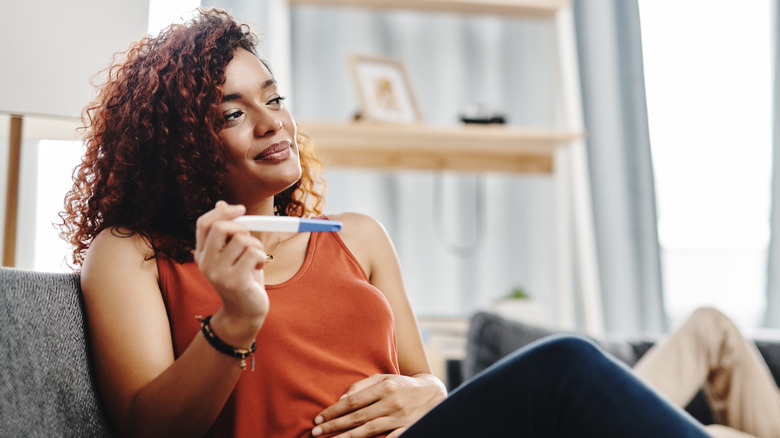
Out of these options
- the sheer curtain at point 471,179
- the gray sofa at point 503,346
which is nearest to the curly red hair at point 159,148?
the gray sofa at point 503,346

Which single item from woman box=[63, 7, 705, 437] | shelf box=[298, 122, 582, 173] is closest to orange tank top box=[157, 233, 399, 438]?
woman box=[63, 7, 705, 437]

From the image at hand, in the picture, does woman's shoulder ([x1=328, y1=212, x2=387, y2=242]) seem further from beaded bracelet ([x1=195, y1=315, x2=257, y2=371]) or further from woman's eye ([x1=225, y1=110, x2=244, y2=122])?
beaded bracelet ([x1=195, y1=315, x2=257, y2=371])

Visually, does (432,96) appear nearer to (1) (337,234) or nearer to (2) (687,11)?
(2) (687,11)

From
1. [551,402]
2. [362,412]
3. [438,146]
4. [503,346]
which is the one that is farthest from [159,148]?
[438,146]

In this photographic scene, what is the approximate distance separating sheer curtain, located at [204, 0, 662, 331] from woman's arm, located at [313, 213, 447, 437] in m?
1.53

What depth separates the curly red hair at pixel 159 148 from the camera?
38.8 inches

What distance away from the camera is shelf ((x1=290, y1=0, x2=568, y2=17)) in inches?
93.5

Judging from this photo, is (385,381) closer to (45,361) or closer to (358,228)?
(358,228)

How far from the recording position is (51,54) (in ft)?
3.59

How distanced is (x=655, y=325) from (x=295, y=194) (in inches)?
79.0

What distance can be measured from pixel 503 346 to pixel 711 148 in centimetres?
161

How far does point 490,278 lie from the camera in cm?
278

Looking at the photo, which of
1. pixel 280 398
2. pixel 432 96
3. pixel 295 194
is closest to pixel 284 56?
pixel 432 96

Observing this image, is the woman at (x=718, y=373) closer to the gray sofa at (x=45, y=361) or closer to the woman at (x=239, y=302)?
the woman at (x=239, y=302)
